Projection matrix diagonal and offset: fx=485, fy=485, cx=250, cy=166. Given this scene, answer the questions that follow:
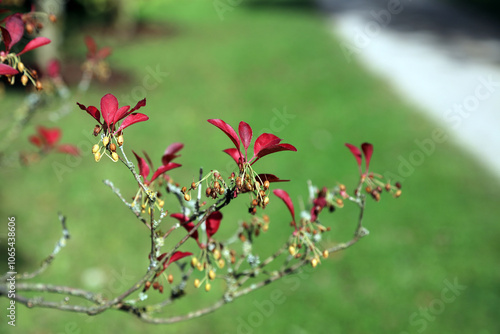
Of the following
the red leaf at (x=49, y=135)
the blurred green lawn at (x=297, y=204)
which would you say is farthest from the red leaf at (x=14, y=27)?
the blurred green lawn at (x=297, y=204)

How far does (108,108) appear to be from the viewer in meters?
1.04

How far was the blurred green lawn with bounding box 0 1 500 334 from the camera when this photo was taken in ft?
11.4

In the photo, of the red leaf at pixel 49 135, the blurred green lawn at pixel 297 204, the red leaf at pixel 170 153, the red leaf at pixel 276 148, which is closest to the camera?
the red leaf at pixel 276 148

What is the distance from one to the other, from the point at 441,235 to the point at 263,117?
118 inches

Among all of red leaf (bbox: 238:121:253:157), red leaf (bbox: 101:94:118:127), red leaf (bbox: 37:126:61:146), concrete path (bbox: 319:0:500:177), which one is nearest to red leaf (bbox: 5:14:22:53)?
red leaf (bbox: 101:94:118:127)

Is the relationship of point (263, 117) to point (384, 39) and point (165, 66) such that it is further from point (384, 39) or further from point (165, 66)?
point (384, 39)

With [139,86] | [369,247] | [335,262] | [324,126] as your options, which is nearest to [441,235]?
[369,247]

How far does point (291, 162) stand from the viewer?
18.0ft

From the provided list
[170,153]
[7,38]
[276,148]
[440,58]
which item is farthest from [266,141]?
[440,58]

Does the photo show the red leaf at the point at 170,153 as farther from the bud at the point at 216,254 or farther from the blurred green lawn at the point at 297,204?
the blurred green lawn at the point at 297,204

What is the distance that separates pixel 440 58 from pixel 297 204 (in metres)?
6.22

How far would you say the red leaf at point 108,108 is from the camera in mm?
1032

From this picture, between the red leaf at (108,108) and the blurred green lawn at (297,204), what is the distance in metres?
2.63

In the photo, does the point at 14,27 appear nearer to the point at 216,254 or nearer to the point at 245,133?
the point at 245,133
